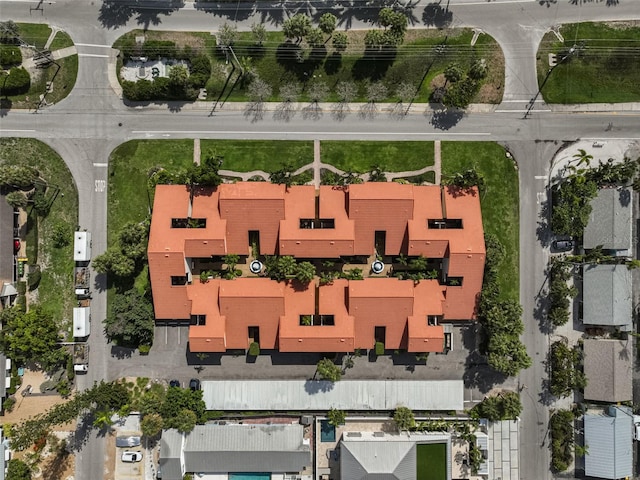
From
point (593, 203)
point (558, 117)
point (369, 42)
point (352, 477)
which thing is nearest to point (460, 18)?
point (369, 42)

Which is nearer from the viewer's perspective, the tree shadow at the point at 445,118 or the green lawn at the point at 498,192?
the green lawn at the point at 498,192

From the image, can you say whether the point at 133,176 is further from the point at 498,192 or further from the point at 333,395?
the point at 498,192

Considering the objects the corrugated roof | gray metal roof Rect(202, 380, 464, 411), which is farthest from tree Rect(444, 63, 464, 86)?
the corrugated roof

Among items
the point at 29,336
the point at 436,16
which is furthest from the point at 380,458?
the point at 436,16

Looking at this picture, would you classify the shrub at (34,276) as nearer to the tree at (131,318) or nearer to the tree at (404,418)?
the tree at (131,318)

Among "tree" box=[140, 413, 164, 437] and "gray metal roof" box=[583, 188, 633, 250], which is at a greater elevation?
"gray metal roof" box=[583, 188, 633, 250]

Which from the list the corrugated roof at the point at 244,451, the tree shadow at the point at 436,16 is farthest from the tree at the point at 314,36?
the corrugated roof at the point at 244,451

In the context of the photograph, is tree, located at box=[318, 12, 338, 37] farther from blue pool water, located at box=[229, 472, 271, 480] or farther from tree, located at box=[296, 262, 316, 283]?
blue pool water, located at box=[229, 472, 271, 480]
